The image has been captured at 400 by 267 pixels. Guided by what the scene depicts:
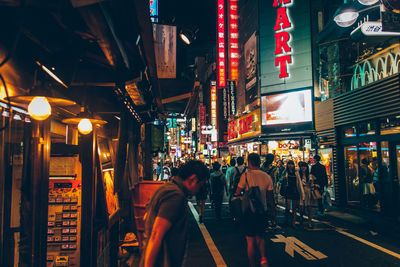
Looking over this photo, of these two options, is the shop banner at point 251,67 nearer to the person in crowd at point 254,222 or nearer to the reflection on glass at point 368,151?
the reflection on glass at point 368,151

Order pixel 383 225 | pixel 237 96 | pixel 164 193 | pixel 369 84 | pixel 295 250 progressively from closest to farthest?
1. pixel 164 193
2. pixel 295 250
3. pixel 383 225
4. pixel 369 84
5. pixel 237 96

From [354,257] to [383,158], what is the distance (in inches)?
247

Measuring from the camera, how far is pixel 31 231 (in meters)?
3.29

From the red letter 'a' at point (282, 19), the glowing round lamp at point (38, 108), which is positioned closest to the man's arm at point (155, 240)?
the glowing round lamp at point (38, 108)

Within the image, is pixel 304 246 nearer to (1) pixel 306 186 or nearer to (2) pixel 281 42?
(1) pixel 306 186

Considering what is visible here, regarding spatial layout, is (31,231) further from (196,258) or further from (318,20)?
(318,20)

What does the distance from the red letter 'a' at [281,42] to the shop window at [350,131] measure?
28.7ft

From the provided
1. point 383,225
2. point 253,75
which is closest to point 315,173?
point 383,225

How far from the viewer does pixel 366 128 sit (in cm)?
1222

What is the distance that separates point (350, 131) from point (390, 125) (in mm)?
2629

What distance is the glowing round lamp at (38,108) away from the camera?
10.4ft

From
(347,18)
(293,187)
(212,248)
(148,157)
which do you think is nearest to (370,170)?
(293,187)

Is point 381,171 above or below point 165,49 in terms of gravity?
below

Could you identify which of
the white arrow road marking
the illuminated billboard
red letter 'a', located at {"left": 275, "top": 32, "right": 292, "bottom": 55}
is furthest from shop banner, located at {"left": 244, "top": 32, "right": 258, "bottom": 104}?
the white arrow road marking
